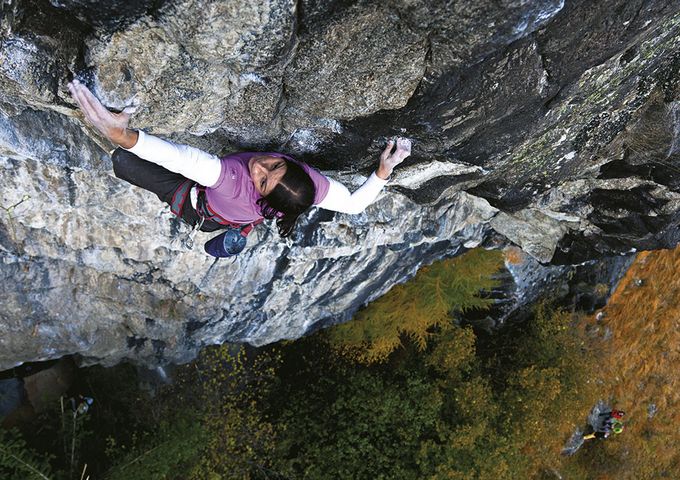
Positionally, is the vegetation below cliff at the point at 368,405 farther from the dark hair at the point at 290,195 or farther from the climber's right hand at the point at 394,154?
the dark hair at the point at 290,195

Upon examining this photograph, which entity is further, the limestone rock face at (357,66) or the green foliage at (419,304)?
the green foliage at (419,304)

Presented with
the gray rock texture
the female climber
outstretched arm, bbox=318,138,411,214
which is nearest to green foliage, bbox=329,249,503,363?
the gray rock texture

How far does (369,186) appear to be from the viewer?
10.2ft

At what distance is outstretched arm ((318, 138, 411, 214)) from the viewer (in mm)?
2852

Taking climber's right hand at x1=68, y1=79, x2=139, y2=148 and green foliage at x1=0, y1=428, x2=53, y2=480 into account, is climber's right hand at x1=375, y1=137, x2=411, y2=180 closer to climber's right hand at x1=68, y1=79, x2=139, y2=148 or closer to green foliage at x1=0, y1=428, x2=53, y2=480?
climber's right hand at x1=68, y1=79, x2=139, y2=148

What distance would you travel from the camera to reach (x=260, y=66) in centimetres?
209

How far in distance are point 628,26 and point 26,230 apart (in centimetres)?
379

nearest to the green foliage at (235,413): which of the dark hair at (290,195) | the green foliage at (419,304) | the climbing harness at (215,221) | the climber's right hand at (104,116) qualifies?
the green foliage at (419,304)

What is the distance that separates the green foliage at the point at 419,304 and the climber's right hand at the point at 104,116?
14.7 ft

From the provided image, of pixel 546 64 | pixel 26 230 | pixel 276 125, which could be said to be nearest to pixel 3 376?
pixel 26 230

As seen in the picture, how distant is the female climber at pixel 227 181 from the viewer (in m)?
2.39

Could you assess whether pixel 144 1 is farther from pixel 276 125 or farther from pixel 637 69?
pixel 637 69

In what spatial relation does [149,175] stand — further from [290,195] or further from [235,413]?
[235,413]

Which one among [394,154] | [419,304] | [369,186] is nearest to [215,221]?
[369,186]
